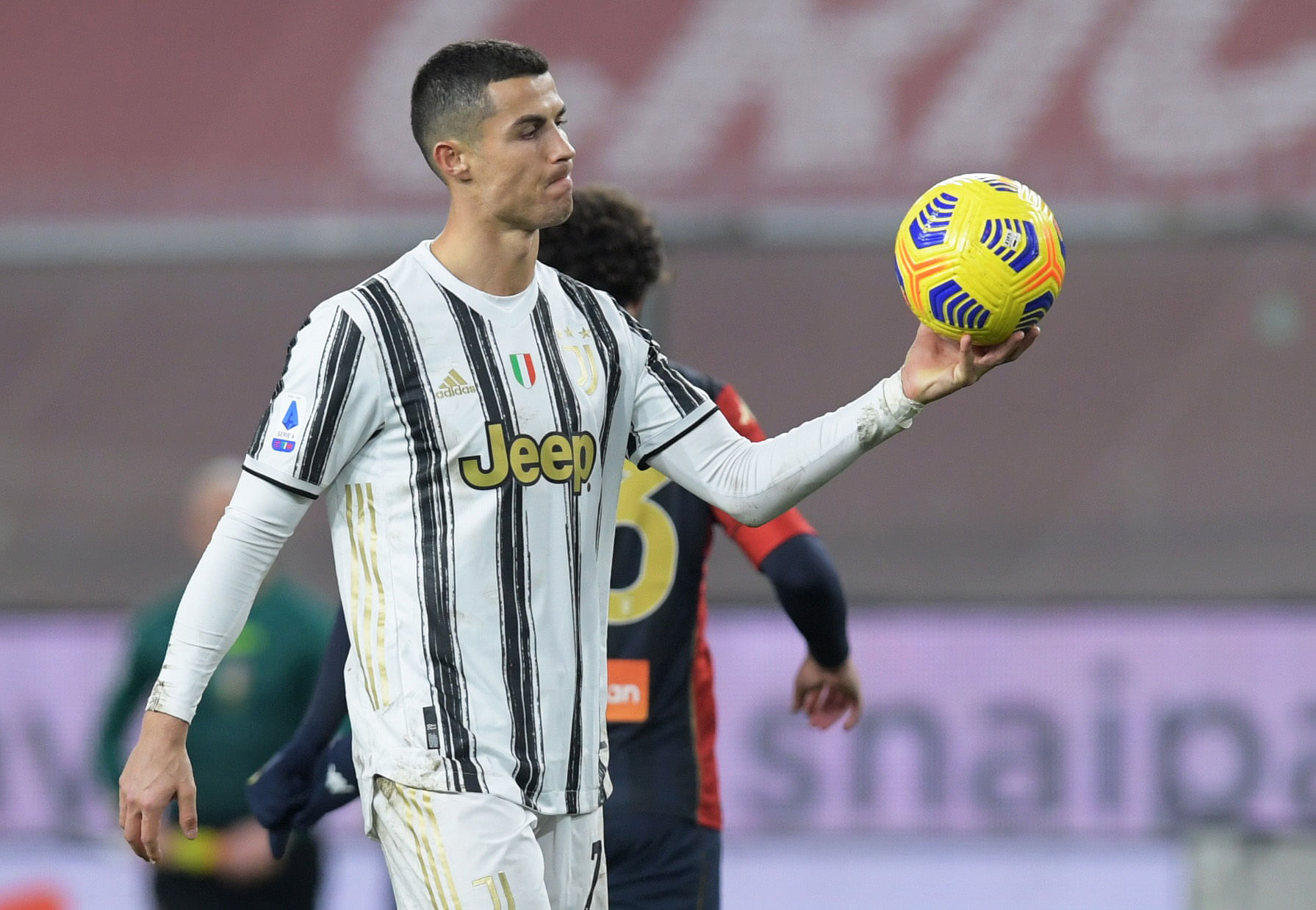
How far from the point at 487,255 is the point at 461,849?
85 cm

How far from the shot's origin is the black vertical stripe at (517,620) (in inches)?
97.5

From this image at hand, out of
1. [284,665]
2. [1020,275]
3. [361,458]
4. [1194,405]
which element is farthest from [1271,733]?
[361,458]

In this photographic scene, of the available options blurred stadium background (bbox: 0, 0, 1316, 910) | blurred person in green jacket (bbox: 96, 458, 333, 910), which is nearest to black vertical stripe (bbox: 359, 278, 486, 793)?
blurred person in green jacket (bbox: 96, 458, 333, 910)

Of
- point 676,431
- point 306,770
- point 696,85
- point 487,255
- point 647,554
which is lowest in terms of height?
point 306,770

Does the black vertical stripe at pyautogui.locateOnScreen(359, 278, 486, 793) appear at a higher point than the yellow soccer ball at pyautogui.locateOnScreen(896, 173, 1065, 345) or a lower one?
lower

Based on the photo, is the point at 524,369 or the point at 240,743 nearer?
the point at 524,369

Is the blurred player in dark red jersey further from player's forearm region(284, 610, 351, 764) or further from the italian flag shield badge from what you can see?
the italian flag shield badge

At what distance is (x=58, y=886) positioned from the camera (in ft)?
20.4

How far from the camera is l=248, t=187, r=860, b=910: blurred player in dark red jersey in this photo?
125 inches

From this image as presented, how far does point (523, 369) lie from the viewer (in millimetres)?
2549

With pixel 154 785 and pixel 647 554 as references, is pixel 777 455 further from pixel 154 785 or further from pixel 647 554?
pixel 154 785

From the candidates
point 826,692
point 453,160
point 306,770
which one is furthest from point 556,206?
point 826,692

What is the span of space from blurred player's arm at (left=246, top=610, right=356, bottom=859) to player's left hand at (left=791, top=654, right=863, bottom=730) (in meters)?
0.88

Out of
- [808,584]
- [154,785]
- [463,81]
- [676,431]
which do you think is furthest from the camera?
[808,584]
